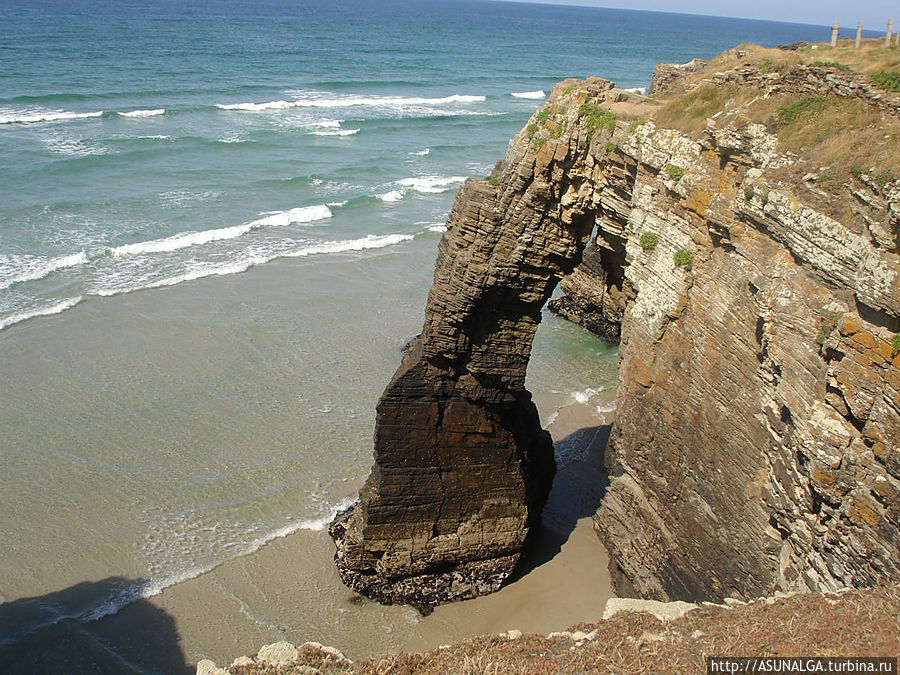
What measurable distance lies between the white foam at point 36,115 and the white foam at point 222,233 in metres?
22.3

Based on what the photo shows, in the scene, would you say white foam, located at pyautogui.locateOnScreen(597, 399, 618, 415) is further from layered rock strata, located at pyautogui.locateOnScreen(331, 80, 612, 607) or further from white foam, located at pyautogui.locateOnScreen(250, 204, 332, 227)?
white foam, located at pyautogui.locateOnScreen(250, 204, 332, 227)

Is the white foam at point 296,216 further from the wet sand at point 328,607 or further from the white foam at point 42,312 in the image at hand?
the wet sand at point 328,607

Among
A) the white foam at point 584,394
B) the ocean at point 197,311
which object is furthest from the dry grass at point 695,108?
the white foam at point 584,394

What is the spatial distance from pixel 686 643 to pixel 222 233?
28.8 meters

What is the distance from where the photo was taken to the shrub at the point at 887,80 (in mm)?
10016

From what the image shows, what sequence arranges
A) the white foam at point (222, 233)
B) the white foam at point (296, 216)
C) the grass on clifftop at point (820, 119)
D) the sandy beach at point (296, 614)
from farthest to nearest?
the white foam at point (296, 216) < the white foam at point (222, 233) < the sandy beach at point (296, 614) < the grass on clifftop at point (820, 119)

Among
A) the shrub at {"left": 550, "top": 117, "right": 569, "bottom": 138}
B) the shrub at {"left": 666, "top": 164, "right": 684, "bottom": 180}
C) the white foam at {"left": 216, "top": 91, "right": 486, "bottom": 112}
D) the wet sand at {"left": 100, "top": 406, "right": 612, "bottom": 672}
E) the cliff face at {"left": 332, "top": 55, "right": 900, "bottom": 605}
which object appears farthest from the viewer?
the white foam at {"left": 216, "top": 91, "right": 486, "bottom": 112}

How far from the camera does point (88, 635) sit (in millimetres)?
13633

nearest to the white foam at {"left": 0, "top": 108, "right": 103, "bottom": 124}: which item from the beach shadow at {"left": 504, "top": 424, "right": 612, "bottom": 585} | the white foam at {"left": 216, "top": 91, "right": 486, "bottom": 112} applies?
the white foam at {"left": 216, "top": 91, "right": 486, "bottom": 112}

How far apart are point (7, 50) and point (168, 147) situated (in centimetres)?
4007

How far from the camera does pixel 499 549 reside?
1468 centimetres

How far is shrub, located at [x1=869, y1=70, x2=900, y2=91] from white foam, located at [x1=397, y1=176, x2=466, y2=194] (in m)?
31.4

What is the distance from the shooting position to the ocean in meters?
16.6

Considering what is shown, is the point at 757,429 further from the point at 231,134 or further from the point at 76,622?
the point at 231,134
